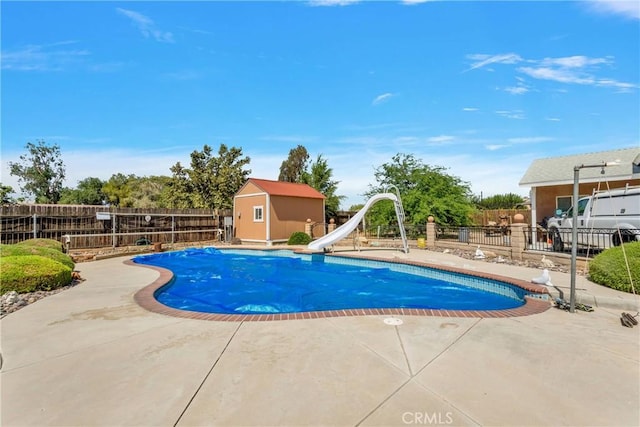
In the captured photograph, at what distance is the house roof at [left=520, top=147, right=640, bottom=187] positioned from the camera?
483 inches

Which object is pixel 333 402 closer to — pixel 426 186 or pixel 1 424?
pixel 1 424

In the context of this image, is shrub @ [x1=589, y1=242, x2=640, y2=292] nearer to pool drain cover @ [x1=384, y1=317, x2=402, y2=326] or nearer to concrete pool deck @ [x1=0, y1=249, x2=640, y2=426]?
concrete pool deck @ [x1=0, y1=249, x2=640, y2=426]

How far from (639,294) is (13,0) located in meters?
13.7

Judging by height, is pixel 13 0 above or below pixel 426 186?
above

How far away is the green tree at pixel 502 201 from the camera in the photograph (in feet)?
97.0

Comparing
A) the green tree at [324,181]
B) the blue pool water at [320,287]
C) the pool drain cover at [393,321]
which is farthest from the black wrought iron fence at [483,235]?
the green tree at [324,181]

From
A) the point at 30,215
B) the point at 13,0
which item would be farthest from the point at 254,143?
the point at 13,0

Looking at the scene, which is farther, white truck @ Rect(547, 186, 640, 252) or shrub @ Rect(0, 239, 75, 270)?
white truck @ Rect(547, 186, 640, 252)

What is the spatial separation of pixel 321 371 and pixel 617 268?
6.77 m

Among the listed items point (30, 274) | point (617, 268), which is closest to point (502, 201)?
point (617, 268)

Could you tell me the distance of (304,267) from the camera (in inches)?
494

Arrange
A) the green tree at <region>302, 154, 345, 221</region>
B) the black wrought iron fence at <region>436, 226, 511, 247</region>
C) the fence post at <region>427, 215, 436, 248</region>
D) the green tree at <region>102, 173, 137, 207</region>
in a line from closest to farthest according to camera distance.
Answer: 1. the black wrought iron fence at <region>436, 226, 511, 247</region>
2. the fence post at <region>427, 215, 436, 248</region>
3. the green tree at <region>302, 154, 345, 221</region>
4. the green tree at <region>102, 173, 137, 207</region>

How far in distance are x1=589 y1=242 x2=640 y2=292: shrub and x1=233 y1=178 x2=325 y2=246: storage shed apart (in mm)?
14948

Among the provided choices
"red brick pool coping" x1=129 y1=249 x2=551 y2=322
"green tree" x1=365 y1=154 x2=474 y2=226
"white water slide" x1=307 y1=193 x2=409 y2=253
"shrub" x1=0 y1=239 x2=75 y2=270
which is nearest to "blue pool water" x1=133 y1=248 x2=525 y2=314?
"white water slide" x1=307 y1=193 x2=409 y2=253
